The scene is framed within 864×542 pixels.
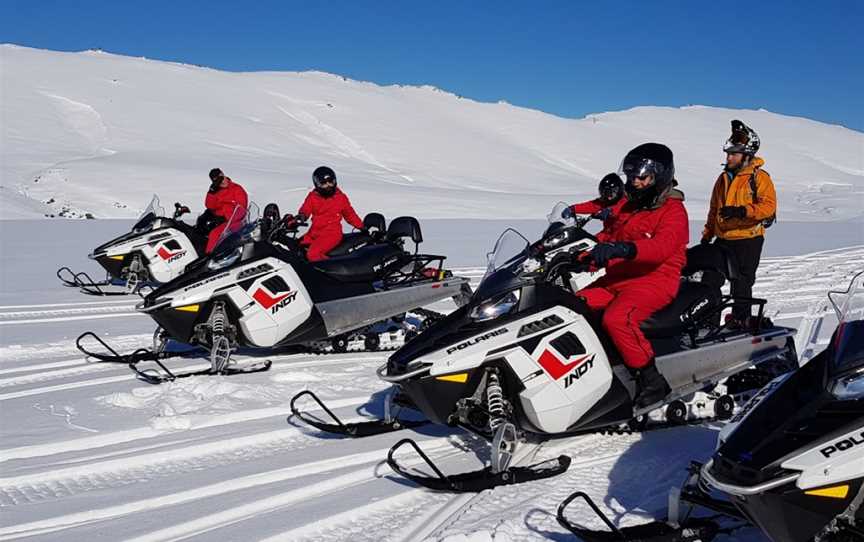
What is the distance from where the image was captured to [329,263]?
6969 millimetres

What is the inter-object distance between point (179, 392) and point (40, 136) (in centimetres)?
3591

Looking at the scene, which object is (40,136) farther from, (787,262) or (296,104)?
(787,262)

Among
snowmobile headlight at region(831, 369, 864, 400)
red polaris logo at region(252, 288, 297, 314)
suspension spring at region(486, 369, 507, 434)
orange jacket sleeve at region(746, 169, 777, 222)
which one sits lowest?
suspension spring at region(486, 369, 507, 434)

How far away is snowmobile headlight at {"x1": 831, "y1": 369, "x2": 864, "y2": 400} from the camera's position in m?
2.86

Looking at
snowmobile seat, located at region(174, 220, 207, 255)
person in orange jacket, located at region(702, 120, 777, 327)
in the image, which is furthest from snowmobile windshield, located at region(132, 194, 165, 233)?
person in orange jacket, located at region(702, 120, 777, 327)

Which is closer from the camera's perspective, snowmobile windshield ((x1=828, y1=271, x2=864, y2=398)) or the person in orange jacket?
snowmobile windshield ((x1=828, y1=271, x2=864, y2=398))

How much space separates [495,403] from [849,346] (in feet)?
5.34

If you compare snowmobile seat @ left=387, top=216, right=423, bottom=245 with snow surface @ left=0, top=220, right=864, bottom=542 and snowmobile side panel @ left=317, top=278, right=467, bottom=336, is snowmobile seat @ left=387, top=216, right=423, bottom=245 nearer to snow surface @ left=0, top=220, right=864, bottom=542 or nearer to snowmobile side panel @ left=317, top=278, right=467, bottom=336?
snowmobile side panel @ left=317, top=278, right=467, bottom=336

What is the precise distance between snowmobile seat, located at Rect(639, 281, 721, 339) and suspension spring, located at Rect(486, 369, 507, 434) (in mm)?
983

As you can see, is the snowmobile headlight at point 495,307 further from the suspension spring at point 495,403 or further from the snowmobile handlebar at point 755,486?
the snowmobile handlebar at point 755,486

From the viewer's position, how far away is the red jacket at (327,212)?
822 cm

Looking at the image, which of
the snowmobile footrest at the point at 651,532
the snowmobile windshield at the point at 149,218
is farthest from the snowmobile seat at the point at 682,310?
the snowmobile windshield at the point at 149,218

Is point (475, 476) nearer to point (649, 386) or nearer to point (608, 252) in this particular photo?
point (649, 386)

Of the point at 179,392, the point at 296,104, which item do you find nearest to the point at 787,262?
the point at 179,392
